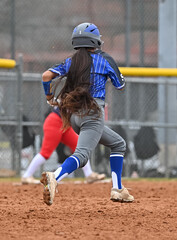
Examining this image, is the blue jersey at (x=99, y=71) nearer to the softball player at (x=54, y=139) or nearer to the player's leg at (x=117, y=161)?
the player's leg at (x=117, y=161)

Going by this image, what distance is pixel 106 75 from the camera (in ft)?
18.0

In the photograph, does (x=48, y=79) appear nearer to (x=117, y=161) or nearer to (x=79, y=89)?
(x=79, y=89)

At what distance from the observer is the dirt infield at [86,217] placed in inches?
164

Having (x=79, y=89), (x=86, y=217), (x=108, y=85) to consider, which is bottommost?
(x=86, y=217)

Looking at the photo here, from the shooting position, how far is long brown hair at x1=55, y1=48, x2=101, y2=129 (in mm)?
5219

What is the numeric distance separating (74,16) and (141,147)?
11.3ft

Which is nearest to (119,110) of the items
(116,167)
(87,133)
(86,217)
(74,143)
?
(74,143)

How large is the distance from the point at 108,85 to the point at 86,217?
604cm

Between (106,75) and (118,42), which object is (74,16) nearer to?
(118,42)

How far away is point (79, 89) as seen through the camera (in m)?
5.23

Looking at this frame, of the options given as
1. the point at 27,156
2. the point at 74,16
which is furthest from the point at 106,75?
the point at 74,16

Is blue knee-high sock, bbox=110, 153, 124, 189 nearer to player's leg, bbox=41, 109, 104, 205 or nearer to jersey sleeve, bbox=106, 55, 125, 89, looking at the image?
player's leg, bbox=41, 109, 104, 205

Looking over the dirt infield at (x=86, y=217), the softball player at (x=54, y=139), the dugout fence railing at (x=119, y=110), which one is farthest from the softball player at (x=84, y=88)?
the dugout fence railing at (x=119, y=110)

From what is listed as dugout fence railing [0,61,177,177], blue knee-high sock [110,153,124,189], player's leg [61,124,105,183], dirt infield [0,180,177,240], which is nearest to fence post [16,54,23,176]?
dugout fence railing [0,61,177,177]
